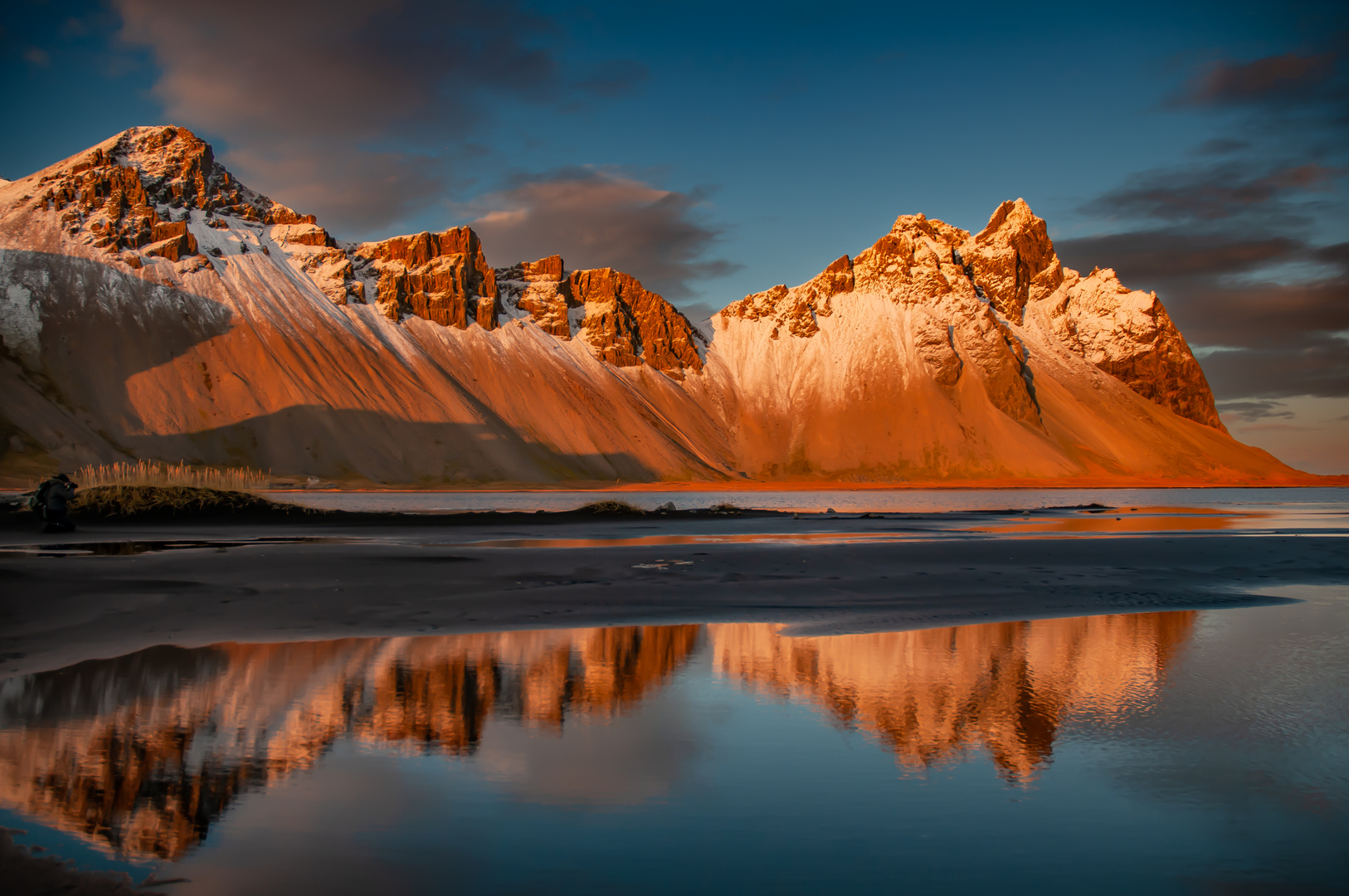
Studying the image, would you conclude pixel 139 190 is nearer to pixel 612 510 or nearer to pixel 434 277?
pixel 434 277

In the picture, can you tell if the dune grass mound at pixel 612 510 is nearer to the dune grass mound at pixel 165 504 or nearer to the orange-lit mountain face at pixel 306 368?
the dune grass mound at pixel 165 504

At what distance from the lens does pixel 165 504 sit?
1807 inches

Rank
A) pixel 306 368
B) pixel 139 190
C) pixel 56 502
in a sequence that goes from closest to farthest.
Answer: pixel 56 502
pixel 306 368
pixel 139 190

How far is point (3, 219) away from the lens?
456 feet

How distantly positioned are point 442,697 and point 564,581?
12217 millimetres

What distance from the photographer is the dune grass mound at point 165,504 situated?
4397cm

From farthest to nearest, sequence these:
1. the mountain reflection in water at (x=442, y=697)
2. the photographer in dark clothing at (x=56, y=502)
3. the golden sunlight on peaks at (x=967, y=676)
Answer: the photographer in dark clothing at (x=56, y=502), the golden sunlight on peaks at (x=967, y=676), the mountain reflection in water at (x=442, y=697)

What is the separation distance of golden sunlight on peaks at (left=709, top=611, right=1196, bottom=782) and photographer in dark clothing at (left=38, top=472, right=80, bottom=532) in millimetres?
31943

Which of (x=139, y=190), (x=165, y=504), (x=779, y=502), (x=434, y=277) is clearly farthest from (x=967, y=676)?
(x=434, y=277)

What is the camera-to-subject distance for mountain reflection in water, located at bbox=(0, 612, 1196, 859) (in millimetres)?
7746

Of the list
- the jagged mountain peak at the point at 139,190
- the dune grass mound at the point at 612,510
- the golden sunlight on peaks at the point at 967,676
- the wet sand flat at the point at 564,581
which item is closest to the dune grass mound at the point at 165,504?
the wet sand flat at the point at 564,581

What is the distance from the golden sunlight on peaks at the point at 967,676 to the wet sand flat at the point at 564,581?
5.41 feet

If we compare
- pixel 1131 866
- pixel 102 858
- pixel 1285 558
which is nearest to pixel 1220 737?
pixel 1131 866

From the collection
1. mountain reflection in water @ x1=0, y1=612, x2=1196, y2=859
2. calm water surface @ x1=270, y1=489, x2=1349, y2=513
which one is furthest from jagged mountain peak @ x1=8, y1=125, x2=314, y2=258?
mountain reflection in water @ x1=0, y1=612, x2=1196, y2=859
